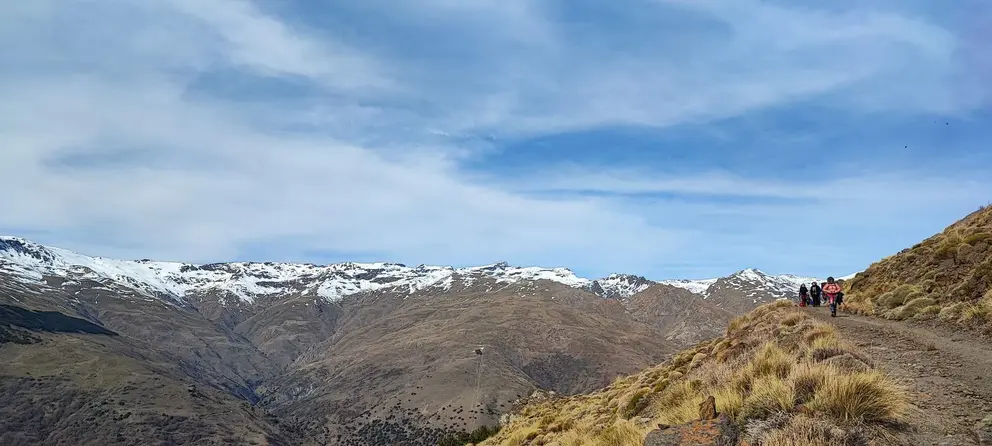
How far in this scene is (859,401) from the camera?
326 inches

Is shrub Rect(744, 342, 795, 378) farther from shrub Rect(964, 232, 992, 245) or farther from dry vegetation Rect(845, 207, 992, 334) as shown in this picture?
shrub Rect(964, 232, 992, 245)

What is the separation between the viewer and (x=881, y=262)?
1328 inches

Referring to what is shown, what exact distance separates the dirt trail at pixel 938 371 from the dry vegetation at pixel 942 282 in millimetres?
1074

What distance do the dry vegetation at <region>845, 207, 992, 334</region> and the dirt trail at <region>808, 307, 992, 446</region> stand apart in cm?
107

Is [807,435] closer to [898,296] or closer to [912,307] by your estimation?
[912,307]

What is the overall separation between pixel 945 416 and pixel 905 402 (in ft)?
1.63

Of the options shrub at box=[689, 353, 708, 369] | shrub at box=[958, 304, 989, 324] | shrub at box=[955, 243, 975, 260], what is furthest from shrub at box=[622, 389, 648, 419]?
shrub at box=[955, 243, 975, 260]

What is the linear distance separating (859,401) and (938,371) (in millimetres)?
4785

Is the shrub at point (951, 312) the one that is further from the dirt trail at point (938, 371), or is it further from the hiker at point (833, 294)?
the hiker at point (833, 294)

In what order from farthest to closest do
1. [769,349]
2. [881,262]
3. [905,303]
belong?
[881,262] < [905,303] < [769,349]

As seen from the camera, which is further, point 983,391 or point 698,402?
point 698,402

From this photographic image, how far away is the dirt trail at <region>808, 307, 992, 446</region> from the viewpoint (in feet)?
26.8

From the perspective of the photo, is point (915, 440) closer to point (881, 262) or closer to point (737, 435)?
point (737, 435)

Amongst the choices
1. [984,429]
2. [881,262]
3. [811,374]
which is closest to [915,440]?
[984,429]
